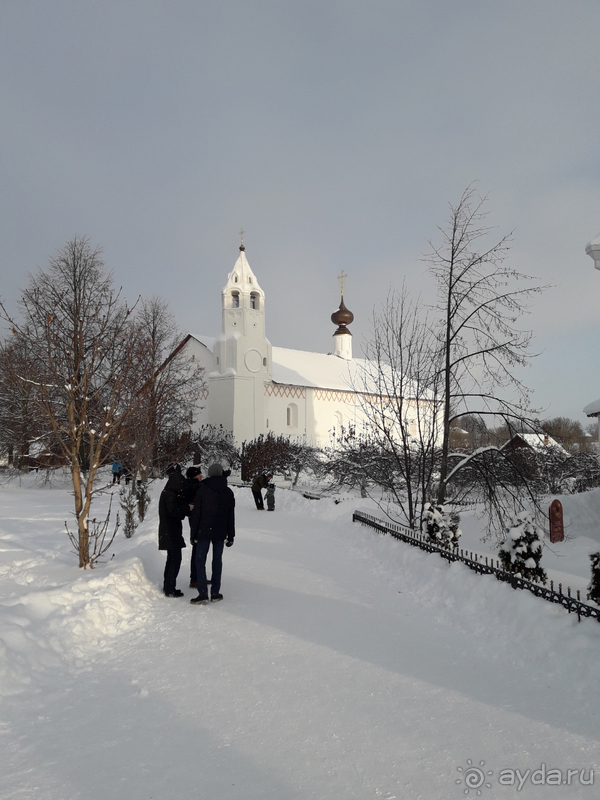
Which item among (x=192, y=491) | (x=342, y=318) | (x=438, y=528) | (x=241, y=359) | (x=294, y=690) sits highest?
(x=342, y=318)

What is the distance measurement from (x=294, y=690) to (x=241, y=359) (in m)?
38.3

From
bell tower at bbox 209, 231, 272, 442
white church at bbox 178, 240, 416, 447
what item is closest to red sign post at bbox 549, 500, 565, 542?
white church at bbox 178, 240, 416, 447

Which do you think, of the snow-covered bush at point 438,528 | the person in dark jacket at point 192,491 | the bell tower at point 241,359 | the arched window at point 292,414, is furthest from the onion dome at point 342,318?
the person in dark jacket at point 192,491

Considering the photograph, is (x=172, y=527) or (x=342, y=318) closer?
(x=172, y=527)

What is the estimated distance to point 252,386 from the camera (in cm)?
4234

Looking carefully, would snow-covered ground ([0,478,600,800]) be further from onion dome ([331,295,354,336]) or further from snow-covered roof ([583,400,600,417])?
onion dome ([331,295,354,336])

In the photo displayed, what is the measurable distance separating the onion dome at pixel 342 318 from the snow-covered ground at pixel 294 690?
2049 inches

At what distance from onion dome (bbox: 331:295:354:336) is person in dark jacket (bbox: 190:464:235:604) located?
173 feet

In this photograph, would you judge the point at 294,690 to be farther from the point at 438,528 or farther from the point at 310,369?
the point at 310,369

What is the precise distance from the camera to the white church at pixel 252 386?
41938mm

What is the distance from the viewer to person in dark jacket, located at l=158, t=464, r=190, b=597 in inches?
291

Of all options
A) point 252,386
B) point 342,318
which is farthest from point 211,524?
point 342,318

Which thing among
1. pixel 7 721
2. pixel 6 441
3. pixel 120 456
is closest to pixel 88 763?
pixel 7 721

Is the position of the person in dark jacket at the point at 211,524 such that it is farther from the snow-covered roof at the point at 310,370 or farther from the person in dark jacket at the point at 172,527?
the snow-covered roof at the point at 310,370
